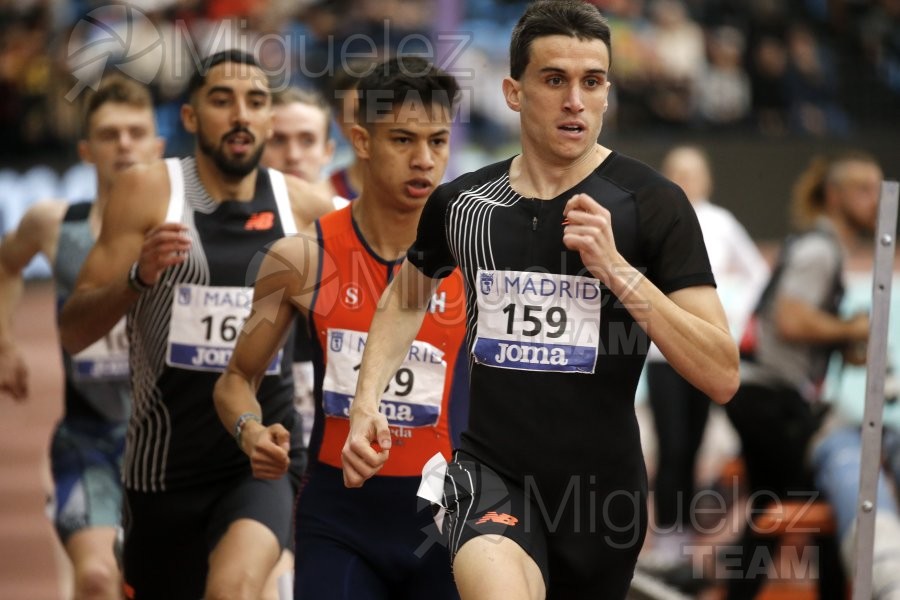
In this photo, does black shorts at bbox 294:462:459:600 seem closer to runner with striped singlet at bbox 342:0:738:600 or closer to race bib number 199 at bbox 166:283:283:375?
runner with striped singlet at bbox 342:0:738:600

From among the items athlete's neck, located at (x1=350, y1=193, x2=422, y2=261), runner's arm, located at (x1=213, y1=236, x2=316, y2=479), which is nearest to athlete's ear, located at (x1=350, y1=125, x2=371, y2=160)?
athlete's neck, located at (x1=350, y1=193, x2=422, y2=261)

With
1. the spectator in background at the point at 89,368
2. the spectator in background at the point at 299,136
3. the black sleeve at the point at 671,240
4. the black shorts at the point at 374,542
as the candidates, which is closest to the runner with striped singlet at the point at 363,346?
the black shorts at the point at 374,542

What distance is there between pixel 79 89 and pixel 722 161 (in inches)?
358

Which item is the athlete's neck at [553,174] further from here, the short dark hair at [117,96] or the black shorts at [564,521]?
the short dark hair at [117,96]

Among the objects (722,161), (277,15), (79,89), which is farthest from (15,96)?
(722,161)

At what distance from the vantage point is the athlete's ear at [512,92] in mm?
4230

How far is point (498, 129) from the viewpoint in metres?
17.5

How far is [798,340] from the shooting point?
7.82 metres

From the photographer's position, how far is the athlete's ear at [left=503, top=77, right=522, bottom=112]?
423 cm

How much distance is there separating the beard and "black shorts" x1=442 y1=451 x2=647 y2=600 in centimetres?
199

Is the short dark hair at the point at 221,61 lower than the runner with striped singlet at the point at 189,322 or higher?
higher

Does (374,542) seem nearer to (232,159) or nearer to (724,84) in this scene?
(232,159)

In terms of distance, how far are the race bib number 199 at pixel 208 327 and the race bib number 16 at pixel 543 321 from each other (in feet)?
Result: 5.24

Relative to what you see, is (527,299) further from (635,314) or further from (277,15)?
(277,15)
